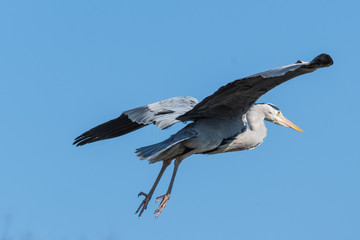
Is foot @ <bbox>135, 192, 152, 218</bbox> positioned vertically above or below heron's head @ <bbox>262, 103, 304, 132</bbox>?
below

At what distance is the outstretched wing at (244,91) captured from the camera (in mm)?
8227

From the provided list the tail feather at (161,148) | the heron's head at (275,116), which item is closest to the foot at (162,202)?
the tail feather at (161,148)

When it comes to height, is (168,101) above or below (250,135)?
above

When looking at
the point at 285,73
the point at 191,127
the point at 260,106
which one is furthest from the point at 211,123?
the point at 285,73

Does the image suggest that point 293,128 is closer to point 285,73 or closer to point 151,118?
point 151,118

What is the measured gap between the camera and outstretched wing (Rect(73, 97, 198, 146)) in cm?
1012

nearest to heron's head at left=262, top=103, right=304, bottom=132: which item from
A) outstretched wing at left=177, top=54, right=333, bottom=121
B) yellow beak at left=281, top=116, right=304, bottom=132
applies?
yellow beak at left=281, top=116, right=304, bottom=132

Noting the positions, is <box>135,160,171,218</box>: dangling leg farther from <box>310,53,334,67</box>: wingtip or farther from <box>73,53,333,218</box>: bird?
<box>310,53,334,67</box>: wingtip

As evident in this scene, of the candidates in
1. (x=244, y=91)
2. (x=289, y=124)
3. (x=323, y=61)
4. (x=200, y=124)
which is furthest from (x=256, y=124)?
(x=323, y=61)

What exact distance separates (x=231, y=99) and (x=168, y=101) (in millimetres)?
1353

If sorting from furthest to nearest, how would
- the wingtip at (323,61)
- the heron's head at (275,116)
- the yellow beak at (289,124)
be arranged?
1. the yellow beak at (289,124)
2. the heron's head at (275,116)
3. the wingtip at (323,61)

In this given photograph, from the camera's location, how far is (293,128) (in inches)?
513

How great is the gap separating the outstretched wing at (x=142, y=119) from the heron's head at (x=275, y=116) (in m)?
1.40

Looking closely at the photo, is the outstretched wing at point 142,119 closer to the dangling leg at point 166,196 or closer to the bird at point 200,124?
the bird at point 200,124
